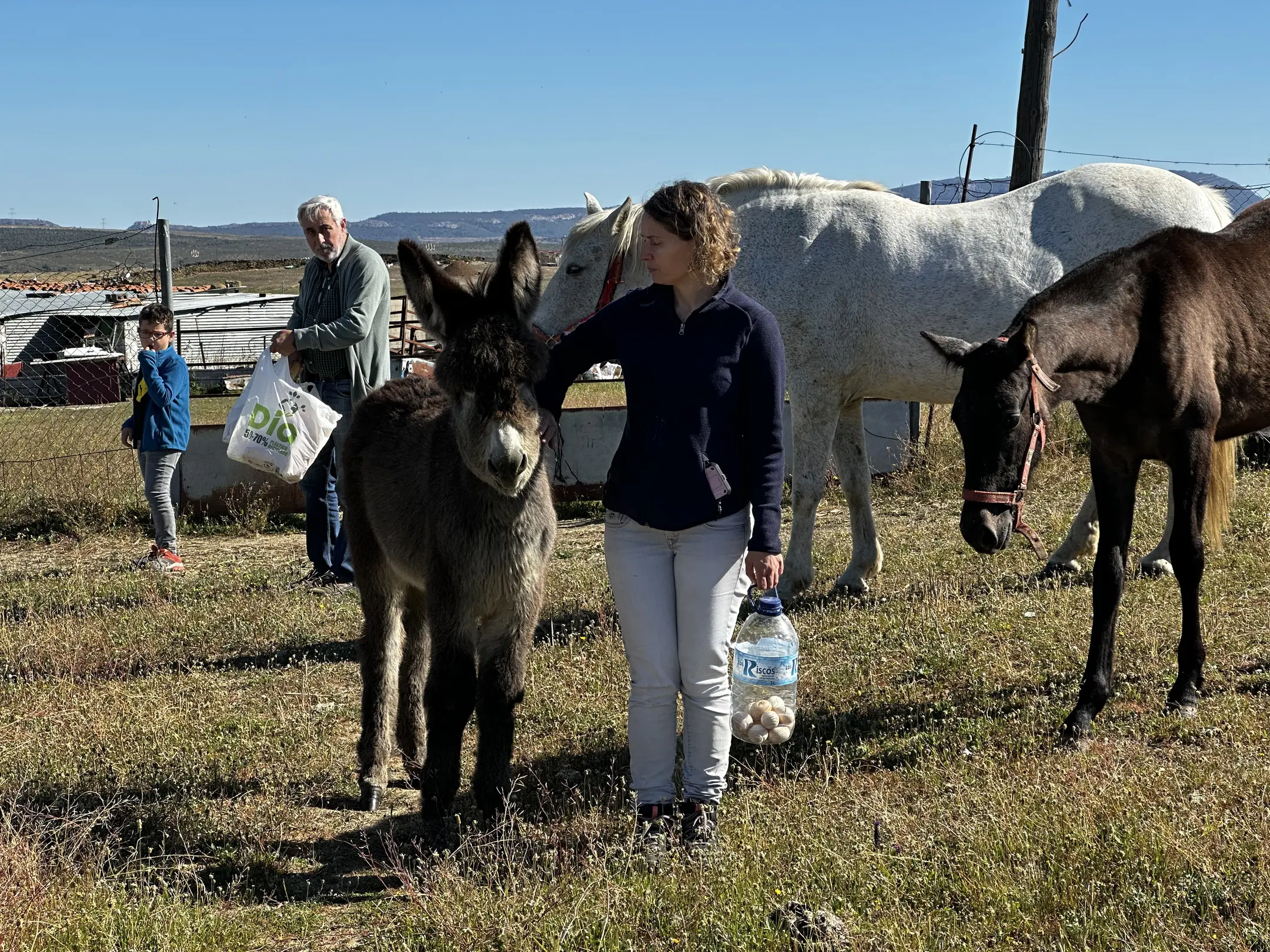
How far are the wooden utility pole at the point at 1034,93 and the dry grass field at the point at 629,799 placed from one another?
4.38 m

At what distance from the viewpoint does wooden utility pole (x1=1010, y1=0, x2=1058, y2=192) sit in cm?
1036

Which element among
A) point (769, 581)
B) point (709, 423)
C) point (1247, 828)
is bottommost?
point (1247, 828)

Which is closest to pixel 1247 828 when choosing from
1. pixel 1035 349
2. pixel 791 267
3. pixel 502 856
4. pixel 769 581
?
pixel 769 581

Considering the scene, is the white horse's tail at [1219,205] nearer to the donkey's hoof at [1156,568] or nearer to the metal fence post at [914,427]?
the donkey's hoof at [1156,568]

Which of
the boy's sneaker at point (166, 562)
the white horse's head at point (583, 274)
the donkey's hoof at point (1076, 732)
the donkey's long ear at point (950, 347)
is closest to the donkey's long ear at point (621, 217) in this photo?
the white horse's head at point (583, 274)

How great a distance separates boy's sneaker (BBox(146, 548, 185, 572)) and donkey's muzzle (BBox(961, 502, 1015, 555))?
662 centimetres

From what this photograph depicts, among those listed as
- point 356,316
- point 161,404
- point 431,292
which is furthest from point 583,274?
point 161,404

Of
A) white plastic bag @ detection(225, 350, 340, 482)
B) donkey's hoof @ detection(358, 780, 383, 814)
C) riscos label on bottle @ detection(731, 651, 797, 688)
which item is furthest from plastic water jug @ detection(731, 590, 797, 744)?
white plastic bag @ detection(225, 350, 340, 482)

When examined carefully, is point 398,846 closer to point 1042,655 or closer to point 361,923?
point 361,923

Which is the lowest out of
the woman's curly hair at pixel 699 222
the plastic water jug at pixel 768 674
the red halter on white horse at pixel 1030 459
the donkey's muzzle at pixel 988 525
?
the plastic water jug at pixel 768 674

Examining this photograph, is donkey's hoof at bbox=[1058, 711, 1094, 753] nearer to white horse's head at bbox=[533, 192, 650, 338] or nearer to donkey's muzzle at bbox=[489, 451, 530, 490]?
donkey's muzzle at bbox=[489, 451, 530, 490]

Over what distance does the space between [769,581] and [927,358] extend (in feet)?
12.0

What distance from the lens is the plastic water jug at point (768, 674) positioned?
4219 millimetres

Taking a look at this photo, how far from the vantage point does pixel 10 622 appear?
7.55 m
